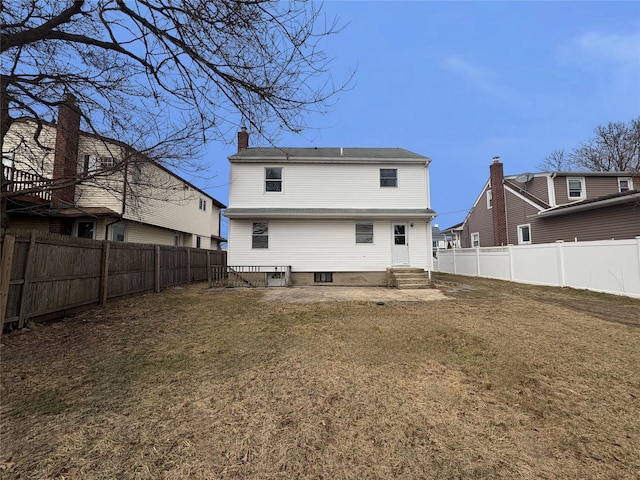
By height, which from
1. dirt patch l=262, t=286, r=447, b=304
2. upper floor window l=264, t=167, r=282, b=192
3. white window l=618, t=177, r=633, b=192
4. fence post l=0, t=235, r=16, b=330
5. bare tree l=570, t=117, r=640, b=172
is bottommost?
dirt patch l=262, t=286, r=447, b=304

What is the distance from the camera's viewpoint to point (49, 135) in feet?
22.7

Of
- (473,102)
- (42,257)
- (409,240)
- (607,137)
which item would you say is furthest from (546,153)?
(42,257)

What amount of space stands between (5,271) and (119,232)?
1122cm

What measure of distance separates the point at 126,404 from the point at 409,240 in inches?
Answer: 495

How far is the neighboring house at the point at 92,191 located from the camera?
5.66m

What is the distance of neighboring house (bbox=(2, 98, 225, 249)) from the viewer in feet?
18.6

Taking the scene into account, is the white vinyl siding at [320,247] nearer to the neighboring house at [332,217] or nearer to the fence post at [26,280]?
the neighboring house at [332,217]

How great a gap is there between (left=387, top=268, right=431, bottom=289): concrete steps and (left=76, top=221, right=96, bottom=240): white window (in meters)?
13.7

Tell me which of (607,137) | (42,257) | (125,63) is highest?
(607,137)

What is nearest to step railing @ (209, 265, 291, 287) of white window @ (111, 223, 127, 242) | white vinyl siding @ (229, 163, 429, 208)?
white vinyl siding @ (229, 163, 429, 208)

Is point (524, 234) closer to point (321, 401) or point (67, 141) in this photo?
point (321, 401)

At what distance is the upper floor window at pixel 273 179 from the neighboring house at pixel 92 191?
3.91 m

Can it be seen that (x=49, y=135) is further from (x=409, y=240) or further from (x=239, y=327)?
(x=409, y=240)

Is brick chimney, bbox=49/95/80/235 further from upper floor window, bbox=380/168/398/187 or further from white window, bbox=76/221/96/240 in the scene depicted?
upper floor window, bbox=380/168/398/187
